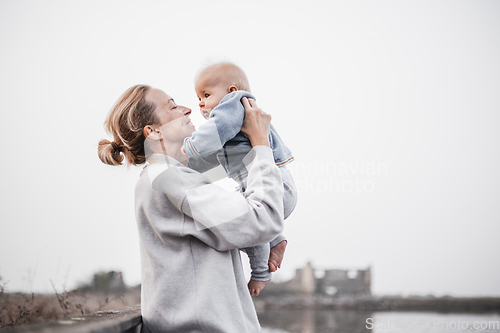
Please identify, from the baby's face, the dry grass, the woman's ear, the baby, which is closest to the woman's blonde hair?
the woman's ear

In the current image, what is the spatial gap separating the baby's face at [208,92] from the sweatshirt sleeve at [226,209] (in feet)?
2.16

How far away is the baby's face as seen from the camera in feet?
5.90

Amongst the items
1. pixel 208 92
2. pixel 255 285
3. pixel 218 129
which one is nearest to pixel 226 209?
pixel 218 129

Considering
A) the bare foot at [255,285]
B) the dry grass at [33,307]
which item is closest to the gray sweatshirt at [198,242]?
the bare foot at [255,285]

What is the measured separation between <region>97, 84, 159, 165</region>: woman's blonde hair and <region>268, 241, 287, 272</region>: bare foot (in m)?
0.67

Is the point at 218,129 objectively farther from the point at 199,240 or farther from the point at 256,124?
the point at 199,240

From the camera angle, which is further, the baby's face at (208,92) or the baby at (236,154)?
the baby's face at (208,92)

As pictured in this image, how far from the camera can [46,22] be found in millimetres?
12703

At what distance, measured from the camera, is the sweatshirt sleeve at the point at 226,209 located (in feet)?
3.65

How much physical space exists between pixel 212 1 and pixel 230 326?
2002 cm

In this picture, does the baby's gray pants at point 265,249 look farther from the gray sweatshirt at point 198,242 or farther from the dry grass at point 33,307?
the dry grass at point 33,307

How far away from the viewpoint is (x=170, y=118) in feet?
4.90

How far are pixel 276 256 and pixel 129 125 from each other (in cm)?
81

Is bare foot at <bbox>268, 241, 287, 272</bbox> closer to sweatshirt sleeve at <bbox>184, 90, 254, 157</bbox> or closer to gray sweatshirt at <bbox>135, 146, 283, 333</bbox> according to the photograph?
gray sweatshirt at <bbox>135, 146, 283, 333</bbox>
